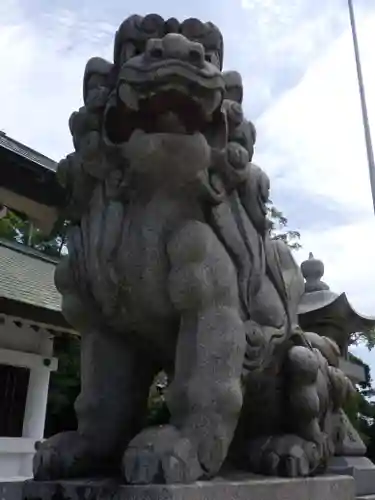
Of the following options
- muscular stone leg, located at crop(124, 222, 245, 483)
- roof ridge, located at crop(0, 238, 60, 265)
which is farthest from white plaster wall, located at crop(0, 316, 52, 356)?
muscular stone leg, located at crop(124, 222, 245, 483)

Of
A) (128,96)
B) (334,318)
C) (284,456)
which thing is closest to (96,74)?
(128,96)

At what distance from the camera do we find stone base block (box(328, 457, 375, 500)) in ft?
7.18

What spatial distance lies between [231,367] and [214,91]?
0.68 meters

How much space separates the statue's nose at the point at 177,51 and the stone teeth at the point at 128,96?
0.10 meters

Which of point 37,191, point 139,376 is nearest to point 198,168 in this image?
point 139,376

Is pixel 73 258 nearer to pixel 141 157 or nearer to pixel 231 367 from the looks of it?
pixel 141 157

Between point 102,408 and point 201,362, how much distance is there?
1.06 ft

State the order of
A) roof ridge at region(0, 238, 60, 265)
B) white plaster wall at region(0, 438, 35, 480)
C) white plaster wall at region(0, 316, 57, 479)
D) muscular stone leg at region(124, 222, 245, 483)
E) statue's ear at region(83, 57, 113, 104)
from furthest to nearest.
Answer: roof ridge at region(0, 238, 60, 265) < white plaster wall at region(0, 316, 57, 479) < white plaster wall at region(0, 438, 35, 480) < statue's ear at region(83, 57, 113, 104) < muscular stone leg at region(124, 222, 245, 483)

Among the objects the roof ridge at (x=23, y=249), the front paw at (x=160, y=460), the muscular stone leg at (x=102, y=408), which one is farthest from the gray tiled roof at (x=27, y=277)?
the front paw at (x=160, y=460)

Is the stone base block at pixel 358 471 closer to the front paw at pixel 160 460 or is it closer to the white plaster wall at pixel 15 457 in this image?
the front paw at pixel 160 460

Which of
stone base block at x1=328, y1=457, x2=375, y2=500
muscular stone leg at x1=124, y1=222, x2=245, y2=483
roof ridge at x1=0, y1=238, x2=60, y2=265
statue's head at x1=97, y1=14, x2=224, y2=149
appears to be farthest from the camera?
roof ridge at x1=0, y1=238, x2=60, y2=265

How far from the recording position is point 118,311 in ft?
5.32

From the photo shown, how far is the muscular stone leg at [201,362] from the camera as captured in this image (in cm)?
140

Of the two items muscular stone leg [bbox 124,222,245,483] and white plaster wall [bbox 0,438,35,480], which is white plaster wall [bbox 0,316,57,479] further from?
muscular stone leg [bbox 124,222,245,483]
